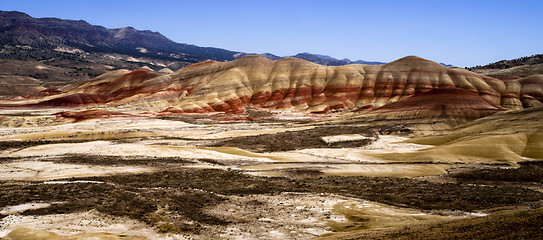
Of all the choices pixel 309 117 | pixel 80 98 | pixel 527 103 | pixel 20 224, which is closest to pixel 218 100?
pixel 309 117

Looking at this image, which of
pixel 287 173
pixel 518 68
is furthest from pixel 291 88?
pixel 287 173

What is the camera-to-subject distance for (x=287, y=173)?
42.4 m

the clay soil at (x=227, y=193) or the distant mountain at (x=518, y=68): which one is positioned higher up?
the distant mountain at (x=518, y=68)

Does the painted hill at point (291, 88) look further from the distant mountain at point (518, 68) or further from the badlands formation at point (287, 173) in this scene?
the distant mountain at point (518, 68)

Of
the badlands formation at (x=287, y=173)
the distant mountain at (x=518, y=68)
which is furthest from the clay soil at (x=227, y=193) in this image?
the distant mountain at (x=518, y=68)

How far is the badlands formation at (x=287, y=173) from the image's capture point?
22.5 metres

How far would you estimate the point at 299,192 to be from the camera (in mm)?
32625

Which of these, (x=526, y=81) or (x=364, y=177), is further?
(x=526, y=81)

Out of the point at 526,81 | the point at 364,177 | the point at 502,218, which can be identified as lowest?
the point at 364,177

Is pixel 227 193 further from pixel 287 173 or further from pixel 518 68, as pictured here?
pixel 518 68

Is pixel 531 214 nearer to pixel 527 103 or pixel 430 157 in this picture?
pixel 430 157

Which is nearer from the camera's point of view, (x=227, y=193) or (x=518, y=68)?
(x=227, y=193)

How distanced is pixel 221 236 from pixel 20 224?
10.7 meters

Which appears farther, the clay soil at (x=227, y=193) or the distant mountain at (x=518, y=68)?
the distant mountain at (x=518, y=68)
